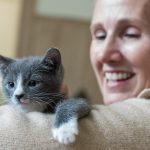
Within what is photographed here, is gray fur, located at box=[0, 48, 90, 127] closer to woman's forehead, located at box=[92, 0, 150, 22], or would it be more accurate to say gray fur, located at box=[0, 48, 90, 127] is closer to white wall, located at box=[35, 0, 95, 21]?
woman's forehead, located at box=[92, 0, 150, 22]

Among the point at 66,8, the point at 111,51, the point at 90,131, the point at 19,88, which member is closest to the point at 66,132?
the point at 90,131

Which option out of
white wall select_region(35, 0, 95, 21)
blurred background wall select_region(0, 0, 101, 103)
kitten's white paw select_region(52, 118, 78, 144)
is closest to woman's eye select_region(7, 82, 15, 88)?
kitten's white paw select_region(52, 118, 78, 144)

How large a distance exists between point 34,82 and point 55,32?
2.33 m

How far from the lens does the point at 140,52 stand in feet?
4.99

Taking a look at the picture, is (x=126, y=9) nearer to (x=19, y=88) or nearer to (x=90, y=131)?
(x=19, y=88)

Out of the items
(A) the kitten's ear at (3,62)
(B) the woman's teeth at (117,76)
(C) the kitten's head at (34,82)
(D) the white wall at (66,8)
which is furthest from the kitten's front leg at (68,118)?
(D) the white wall at (66,8)

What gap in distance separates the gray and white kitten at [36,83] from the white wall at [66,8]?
2.24 meters

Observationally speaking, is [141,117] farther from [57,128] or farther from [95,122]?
[57,128]

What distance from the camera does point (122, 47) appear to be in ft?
5.15

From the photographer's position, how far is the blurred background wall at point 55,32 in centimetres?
349

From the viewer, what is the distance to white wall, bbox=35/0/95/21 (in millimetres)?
3584

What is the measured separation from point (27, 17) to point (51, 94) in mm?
2251

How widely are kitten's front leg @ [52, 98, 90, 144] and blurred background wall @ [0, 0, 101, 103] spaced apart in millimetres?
2323

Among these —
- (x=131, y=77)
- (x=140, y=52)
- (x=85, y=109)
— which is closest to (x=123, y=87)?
(x=131, y=77)
